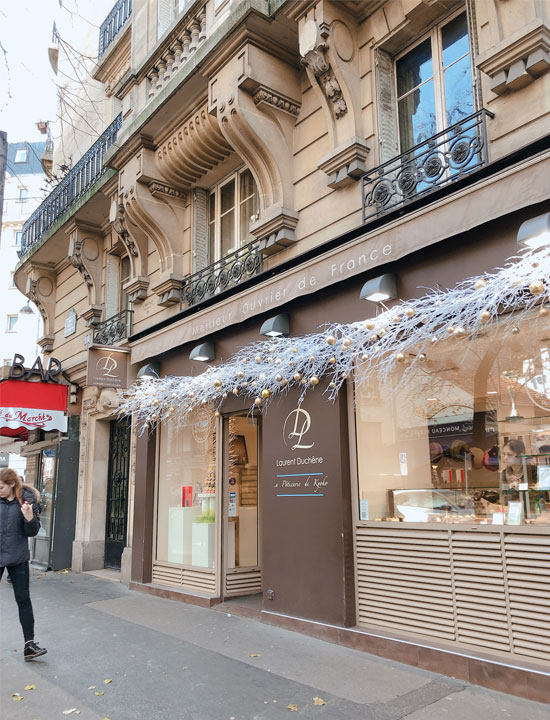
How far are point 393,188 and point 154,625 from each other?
586 cm

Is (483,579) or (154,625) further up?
(483,579)

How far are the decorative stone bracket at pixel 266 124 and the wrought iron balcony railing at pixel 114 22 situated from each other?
704cm

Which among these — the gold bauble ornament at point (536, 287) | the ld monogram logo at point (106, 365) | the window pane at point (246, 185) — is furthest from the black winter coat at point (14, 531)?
the window pane at point (246, 185)

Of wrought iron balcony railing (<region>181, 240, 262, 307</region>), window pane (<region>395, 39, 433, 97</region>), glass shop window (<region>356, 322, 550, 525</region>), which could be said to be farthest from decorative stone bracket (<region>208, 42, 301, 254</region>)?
glass shop window (<region>356, 322, 550, 525</region>)

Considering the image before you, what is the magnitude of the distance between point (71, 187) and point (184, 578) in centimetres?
964

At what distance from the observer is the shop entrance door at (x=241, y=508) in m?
8.38

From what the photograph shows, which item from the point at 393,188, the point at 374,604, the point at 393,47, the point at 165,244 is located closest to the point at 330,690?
the point at 374,604

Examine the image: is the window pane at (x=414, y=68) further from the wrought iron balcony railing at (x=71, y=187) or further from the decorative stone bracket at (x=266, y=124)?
the wrought iron balcony railing at (x=71, y=187)

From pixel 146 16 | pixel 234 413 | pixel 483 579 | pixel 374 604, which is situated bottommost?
pixel 374 604

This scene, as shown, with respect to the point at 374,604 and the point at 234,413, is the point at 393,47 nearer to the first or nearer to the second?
the point at 234,413

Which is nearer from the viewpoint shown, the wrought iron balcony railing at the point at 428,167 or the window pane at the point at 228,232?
the wrought iron balcony railing at the point at 428,167

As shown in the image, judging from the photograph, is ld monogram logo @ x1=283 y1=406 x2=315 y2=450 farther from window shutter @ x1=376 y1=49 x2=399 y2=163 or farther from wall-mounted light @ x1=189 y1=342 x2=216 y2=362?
window shutter @ x1=376 y1=49 x2=399 y2=163

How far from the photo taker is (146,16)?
1106 cm

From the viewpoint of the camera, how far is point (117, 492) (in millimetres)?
12273
